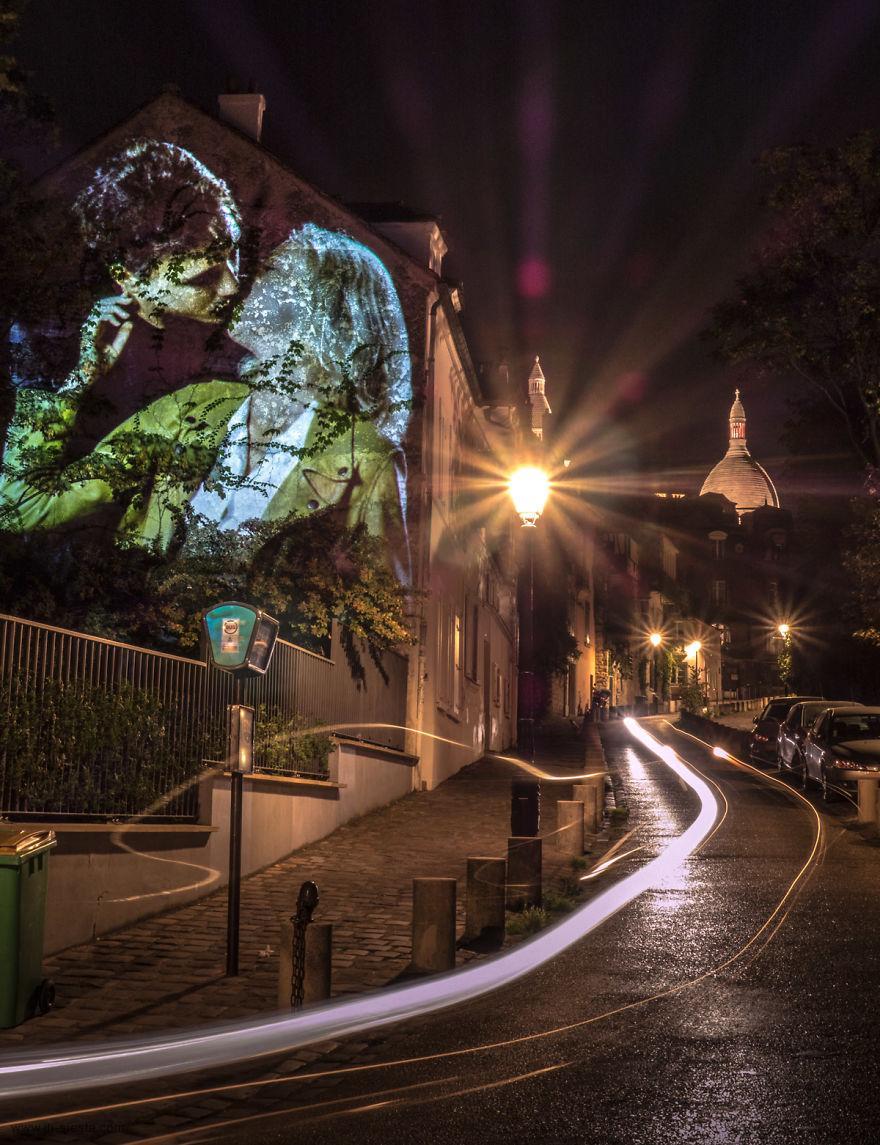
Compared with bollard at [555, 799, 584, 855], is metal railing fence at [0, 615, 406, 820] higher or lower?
higher

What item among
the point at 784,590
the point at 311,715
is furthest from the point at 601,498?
the point at 311,715

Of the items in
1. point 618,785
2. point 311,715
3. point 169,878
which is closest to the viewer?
point 169,878

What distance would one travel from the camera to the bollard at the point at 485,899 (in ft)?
33.1

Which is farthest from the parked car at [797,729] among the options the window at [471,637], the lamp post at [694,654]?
the lamp post at [694,654]

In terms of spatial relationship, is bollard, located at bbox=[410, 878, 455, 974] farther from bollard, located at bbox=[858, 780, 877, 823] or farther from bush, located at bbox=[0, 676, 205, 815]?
bollard, located at bbox=[858, 780, 877, 823]

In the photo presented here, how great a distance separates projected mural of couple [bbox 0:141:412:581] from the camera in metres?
22.2

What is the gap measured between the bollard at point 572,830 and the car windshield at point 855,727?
8957 mm

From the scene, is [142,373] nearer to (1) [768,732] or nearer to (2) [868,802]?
(2) [868,802]

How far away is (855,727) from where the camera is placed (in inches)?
915

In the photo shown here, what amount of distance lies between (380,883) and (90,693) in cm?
375


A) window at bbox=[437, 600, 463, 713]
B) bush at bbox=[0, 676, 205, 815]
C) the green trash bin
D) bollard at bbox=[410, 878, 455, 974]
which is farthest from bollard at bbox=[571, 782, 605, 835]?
the green trash bin

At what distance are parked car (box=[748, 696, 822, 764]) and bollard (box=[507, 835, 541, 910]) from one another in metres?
21.3

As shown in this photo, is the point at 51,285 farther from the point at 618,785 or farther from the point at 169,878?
the point at 618,785

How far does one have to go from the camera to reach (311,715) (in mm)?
16844
